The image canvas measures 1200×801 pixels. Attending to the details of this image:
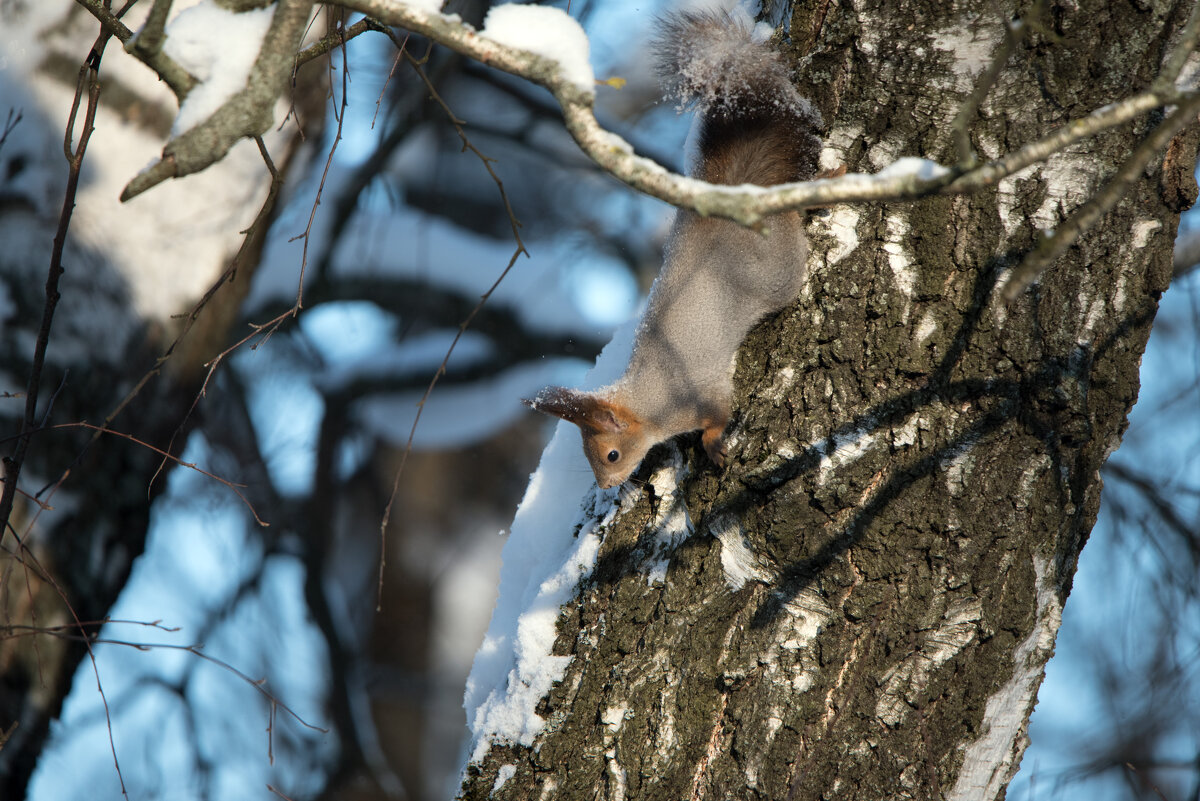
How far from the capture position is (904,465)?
1.08 meters

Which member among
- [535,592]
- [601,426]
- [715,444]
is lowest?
[535,592]

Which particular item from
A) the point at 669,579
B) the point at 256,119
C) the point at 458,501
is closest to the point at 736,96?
the point at 669,579

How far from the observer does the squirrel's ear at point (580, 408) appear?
177 centimetres

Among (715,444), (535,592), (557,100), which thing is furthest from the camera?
(535,592)

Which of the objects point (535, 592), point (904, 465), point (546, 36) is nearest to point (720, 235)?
point (904, 465)

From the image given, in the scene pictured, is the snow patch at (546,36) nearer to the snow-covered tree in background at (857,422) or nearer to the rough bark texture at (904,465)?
the snow-covered tree in background at (857,422)

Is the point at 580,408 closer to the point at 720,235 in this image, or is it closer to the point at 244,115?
the point at 720,235

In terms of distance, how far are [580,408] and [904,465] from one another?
86 centimetres

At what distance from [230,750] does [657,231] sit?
162 inches

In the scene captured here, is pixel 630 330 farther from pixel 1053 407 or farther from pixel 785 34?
pixel 1053 407

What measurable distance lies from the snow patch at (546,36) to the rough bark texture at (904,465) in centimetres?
63

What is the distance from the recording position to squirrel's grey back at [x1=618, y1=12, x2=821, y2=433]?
129cm

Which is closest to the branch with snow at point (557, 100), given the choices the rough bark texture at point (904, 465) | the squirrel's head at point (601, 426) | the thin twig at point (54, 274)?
the rough bark texture at point (904, 465)

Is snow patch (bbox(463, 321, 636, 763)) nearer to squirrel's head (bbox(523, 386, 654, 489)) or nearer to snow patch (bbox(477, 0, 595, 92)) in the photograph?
squirrel's head (bbox(523, 386, 654, 489))
